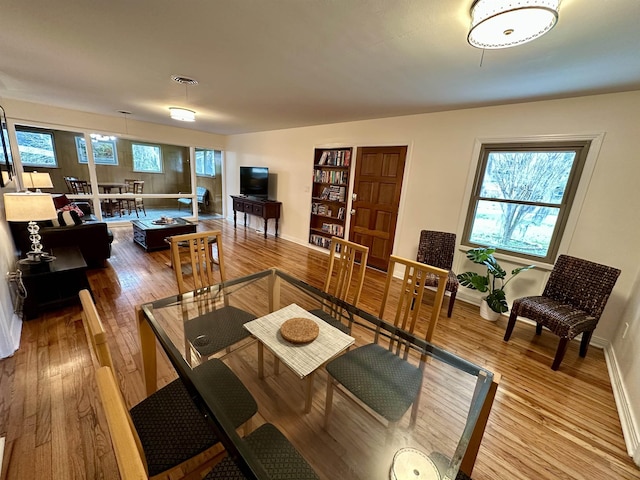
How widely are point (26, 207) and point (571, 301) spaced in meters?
4.78

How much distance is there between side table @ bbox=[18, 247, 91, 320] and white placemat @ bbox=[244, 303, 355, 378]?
2.21 m

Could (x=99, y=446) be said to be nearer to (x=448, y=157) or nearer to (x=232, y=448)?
(x=232, y=448)

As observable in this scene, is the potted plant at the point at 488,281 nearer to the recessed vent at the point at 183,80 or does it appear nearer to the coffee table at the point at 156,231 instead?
the recessed vent at the point at 183,80

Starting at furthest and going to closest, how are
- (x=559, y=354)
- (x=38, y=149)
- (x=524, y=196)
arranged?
1. (x=38, y=149)
2. (x=524, y=196)
3. (x=559, y=354)

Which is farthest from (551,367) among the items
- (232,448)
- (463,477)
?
(232,448)

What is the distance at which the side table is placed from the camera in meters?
2.27

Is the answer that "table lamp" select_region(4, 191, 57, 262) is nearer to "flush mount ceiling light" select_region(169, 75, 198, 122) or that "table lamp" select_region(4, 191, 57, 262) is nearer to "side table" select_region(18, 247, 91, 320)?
"side table" select_region(18, 247, 91, 320)

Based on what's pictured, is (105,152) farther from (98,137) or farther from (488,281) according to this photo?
(488,281)

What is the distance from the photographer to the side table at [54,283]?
2270mm

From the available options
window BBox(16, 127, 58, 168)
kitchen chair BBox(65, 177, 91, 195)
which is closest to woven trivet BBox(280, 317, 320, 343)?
kitchen chair BBox(65, 177, 91, 195)

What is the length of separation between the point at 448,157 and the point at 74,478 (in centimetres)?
402

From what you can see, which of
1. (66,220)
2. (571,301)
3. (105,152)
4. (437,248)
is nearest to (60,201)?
(66,220)

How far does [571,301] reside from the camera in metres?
2.31

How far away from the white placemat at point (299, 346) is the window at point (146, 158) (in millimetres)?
8137
